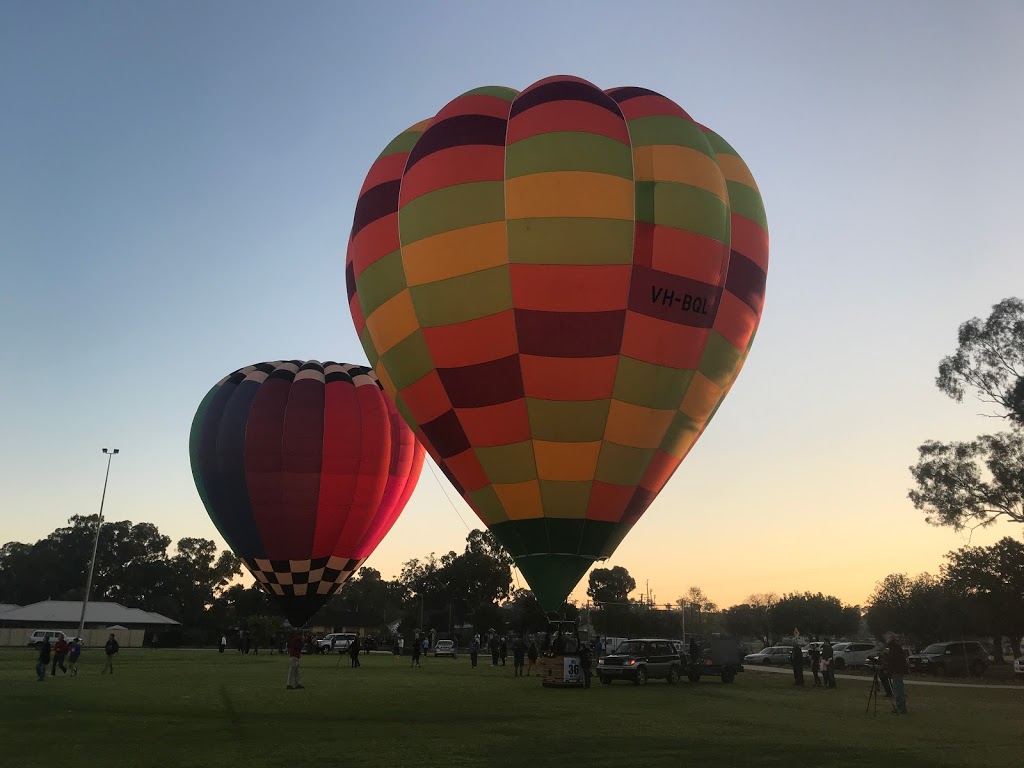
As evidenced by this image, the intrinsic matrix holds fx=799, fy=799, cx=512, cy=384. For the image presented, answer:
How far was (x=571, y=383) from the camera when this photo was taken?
49.7 ft

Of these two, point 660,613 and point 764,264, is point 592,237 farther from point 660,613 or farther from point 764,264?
point 660,613

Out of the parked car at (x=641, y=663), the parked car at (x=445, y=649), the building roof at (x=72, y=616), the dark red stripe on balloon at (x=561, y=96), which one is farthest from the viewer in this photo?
the building roof at (x=72, y=616)

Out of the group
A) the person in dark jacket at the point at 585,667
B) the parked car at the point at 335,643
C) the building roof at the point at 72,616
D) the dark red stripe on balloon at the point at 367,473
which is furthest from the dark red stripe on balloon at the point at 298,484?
the building roof at the point at 72,616

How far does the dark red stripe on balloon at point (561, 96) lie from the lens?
1639 cm

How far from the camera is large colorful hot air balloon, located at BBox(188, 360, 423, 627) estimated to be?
88.2 feet

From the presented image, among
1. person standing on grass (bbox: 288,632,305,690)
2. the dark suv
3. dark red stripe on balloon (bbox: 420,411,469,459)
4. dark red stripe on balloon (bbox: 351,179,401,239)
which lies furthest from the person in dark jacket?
the dark suv

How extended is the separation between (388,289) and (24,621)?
228 feet

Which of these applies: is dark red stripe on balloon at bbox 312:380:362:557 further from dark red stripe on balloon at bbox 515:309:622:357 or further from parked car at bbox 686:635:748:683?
dark red stripe on balloon at bbox 515:309:622:357

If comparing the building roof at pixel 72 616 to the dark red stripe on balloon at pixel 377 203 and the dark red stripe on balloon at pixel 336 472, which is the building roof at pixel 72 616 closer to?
the dark red stripe on balloon at pixel 336 472

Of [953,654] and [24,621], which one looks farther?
[24,621]

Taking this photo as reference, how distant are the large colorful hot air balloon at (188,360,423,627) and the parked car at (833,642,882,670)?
23.5m

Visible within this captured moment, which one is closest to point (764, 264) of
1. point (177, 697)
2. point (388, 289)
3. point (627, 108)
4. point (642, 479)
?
point (627, 108)

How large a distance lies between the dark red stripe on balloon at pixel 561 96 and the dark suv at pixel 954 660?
1144 inches

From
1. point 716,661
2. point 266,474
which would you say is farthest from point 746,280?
point 266,474
